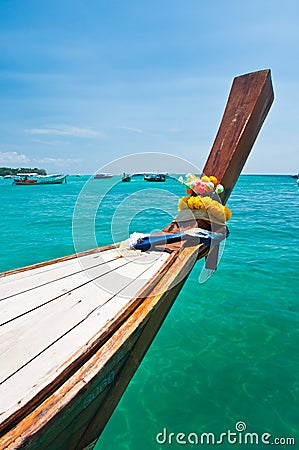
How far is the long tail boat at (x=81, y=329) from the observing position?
1229mm

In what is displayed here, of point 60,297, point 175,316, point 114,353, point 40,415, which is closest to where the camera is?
point 40,415

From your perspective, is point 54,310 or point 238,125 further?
point 238,125

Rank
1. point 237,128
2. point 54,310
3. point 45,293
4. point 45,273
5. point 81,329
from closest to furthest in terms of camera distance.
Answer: point 81,329 → point 54,310 → point 45,293 → point 45,273 → point 237,128

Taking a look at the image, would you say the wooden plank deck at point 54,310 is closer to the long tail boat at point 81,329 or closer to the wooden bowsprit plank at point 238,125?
the long tail boat at point 81,329

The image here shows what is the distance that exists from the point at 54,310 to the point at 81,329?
278 millimetres

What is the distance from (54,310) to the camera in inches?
75.2

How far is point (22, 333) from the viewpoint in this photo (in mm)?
1654

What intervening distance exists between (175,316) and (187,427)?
2287mm

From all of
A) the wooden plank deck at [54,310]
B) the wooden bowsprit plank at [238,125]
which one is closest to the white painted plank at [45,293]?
the wooden plank deck at [54,310]

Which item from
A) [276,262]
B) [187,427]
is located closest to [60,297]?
[187,427]

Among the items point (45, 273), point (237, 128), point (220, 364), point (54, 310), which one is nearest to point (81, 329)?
point (54, 310)

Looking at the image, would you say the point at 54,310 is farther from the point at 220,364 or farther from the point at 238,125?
the point at 220,364

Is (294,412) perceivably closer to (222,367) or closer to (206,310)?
(222,367)

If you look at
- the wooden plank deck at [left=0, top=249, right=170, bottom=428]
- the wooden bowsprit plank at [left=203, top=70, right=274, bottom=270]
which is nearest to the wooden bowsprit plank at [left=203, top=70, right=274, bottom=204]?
the wooden bowsprit plank at [left=203, top=70, right=274, bottom=270]
